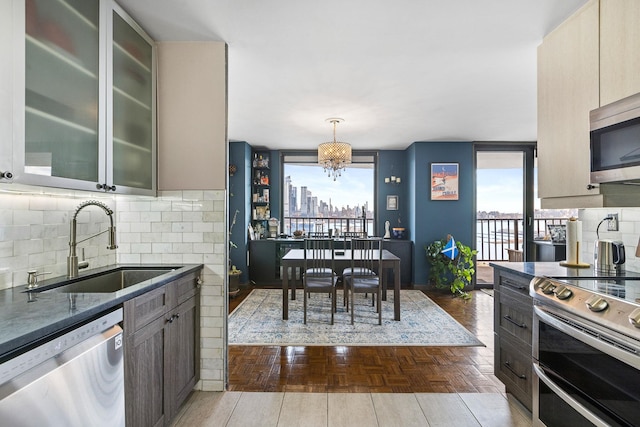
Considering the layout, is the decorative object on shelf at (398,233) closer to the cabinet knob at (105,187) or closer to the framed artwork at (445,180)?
the framed artwork at (445,180)

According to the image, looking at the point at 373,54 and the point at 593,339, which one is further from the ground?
the point at 373,54

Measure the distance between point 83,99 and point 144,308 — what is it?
108 cm

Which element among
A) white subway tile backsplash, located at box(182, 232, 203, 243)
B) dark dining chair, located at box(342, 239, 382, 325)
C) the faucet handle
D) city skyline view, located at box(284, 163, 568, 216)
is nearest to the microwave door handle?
dark dining chair, located at box(342, 239, 382, 325)

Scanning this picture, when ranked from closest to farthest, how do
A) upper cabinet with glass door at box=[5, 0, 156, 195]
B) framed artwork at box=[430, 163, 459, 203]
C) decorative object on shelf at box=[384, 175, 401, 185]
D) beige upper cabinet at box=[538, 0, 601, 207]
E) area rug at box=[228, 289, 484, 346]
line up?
upper cabinet with glass door at box=[5, 0, 156, 195] → beige upper cabinet at box=[538, 0, 601, 207] → area rug at box=[228, 289, 484, 346] → framed artwork at box=[430, 163, 459, 203] → decorative object on shelf at box=[384, 175, 401, 185]

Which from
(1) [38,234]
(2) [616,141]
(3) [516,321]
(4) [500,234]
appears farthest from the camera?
(4) [500,234]

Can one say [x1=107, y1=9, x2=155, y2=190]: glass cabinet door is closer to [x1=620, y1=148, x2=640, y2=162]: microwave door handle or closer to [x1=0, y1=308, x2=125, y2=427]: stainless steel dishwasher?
[x1=0, y1=308, x2=125, y2=427]: stainless steel dishwasher

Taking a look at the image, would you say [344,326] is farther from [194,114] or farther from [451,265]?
[194,114]

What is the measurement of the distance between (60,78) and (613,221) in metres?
3.27

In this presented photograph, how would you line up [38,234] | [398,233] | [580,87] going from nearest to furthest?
1. [38,234]
2. [580,87]
3. [398,233]

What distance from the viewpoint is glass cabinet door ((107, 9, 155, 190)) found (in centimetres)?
195

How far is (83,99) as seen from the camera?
1.68m

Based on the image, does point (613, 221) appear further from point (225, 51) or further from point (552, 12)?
point (225, 51)

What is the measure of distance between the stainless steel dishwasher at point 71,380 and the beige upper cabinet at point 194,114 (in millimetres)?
1206

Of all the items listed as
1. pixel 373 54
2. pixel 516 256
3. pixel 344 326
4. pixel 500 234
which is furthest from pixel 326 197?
pixel 373 54
